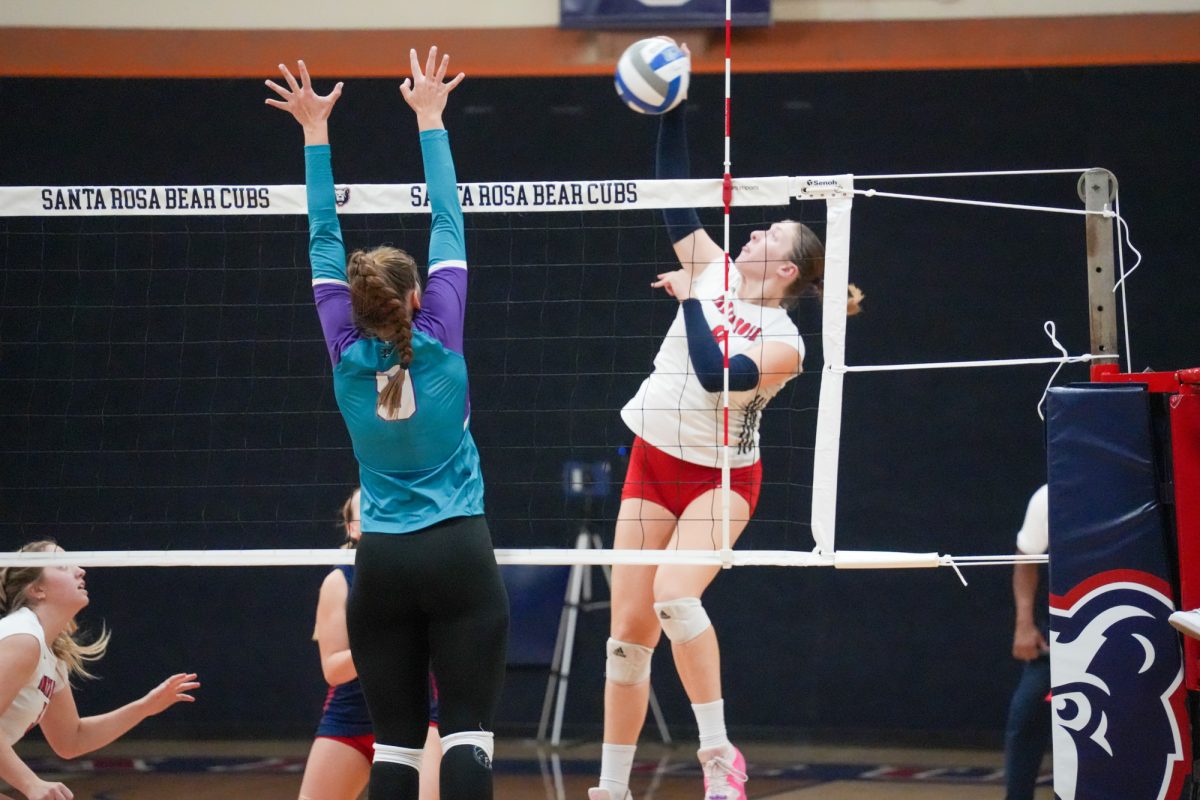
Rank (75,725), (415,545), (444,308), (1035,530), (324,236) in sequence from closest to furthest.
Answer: (415,545), (444,308), (324,236), (75,725), (1035,530)

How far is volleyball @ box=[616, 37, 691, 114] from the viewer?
13.8 feet

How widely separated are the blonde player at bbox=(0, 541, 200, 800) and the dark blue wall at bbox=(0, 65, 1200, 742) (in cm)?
307

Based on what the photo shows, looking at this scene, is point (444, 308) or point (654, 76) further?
point (654, 76)

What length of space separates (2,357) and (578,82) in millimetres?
3573

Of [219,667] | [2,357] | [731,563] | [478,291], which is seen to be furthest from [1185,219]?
[2,357]

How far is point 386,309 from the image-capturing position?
315cm

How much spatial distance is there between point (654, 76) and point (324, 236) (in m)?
1.31

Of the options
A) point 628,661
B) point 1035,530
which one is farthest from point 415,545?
point 1035,530

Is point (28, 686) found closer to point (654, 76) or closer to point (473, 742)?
point (473, 742)

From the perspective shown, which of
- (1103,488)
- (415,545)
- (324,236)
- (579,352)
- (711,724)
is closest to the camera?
(415,545)

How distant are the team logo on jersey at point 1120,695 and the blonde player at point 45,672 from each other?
2.59 metres

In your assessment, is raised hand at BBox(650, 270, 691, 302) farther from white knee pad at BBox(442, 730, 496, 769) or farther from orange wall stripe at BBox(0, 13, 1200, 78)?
orange wall stripe at BBox(0, 13, 1200, 78)

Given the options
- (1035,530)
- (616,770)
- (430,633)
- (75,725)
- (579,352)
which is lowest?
(616,770)

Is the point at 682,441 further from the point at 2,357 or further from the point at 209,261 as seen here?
Result: the point at 2,357
